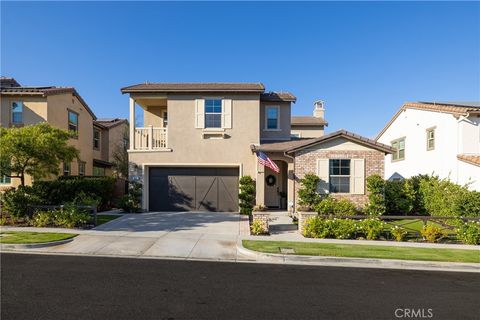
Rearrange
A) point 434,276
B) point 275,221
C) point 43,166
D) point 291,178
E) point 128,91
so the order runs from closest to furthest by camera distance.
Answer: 1. point 434,276
2. point 43,166
3. point 275,221
4. point 291,178
5. point 128,91

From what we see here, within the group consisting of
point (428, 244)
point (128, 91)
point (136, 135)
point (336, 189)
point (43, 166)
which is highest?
point (128, 91)

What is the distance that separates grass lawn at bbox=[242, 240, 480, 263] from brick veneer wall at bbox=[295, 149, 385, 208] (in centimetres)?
459

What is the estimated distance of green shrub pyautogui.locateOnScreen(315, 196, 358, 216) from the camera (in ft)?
41.6

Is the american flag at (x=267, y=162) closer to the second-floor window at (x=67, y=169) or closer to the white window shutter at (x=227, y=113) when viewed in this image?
the white window shutter at (x=227, y=113)

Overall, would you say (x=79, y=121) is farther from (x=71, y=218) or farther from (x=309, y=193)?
(x=309, y=193)

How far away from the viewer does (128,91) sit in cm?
1611

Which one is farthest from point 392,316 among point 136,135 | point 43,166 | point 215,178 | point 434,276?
point 136,135

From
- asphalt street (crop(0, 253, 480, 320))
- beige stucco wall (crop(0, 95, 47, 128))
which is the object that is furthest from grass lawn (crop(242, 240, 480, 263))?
beige stucco wall (crop(0, 95, 47, 128))

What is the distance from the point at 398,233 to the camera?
1045 centimetres

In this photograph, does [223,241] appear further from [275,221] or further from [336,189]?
[336,189]

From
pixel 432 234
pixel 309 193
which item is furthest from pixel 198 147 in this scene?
pixel 432 234

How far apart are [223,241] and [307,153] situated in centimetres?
659

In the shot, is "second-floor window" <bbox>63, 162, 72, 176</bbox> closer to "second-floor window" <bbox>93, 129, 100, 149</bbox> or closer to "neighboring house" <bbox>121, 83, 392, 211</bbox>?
"second-floor window" <bbox>93, 129, 100, 149</bbox>
